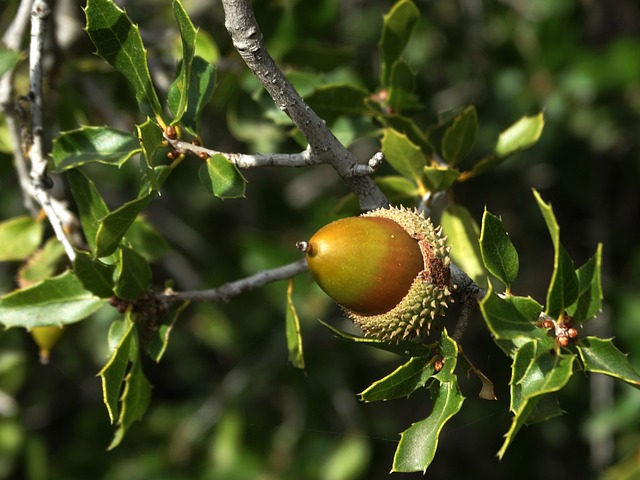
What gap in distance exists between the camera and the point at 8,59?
66.8 inches

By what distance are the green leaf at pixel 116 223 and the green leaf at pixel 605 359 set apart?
768 mm

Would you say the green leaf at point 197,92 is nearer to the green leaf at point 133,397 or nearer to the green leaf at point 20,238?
the green leaf at point 133,397

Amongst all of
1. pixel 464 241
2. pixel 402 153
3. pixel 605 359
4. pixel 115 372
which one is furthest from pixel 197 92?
pixel 605 359

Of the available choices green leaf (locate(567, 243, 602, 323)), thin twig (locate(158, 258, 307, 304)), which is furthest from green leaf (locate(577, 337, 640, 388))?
thin twig (locate(158, 258, 307, 304))

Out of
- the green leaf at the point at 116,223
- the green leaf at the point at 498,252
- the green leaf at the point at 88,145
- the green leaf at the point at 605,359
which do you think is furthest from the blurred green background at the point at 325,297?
the green leaf at the point at 605,359

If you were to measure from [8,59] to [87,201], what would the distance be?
431 millimetres

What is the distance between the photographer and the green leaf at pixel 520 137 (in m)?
1.74

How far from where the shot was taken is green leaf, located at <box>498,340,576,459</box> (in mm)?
1156

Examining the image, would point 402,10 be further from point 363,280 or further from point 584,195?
point 584,195

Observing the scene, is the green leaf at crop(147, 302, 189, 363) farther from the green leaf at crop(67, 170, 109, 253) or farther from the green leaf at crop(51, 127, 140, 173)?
the green leaf at crop(51, 127, 140, 173)

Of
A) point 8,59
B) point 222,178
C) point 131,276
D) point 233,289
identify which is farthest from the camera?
point 8,59

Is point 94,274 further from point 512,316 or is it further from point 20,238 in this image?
point 512,316

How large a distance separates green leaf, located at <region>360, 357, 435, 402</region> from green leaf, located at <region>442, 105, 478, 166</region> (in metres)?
0.61

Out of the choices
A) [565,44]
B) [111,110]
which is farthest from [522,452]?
[111,110]
